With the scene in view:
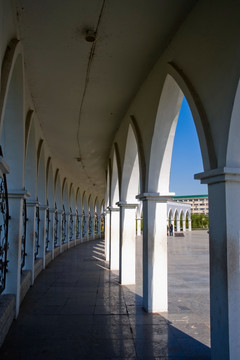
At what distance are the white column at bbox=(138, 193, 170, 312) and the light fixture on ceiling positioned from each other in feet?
9.36

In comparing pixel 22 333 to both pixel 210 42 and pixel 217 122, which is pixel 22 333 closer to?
pixel 217 122

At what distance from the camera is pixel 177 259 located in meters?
14.2

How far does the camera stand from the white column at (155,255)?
6297 millimetres

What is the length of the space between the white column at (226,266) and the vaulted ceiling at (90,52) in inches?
93.2

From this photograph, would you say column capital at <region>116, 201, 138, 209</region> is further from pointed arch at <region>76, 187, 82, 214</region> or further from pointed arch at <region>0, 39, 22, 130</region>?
pointed arch at <region>76, 187, 82, 214</region>

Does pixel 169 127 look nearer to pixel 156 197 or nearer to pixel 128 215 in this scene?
pixel 156 197

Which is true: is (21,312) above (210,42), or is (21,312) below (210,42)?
below

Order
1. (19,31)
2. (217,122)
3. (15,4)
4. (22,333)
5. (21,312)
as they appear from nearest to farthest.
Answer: (217,122) < (15,4) < (19,31) < (22,333) < (21,312)

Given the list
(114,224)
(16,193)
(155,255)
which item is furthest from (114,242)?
(16,193)

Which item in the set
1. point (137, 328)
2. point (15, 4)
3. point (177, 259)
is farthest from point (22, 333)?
point (177, 259)

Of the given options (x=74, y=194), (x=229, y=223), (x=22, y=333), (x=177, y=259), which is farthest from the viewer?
(x=74, y=194)

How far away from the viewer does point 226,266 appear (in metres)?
3.47

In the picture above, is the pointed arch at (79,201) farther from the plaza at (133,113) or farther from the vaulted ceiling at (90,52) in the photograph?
the vaulted ceiling at (90,52)

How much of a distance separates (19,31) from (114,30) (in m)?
1.36
